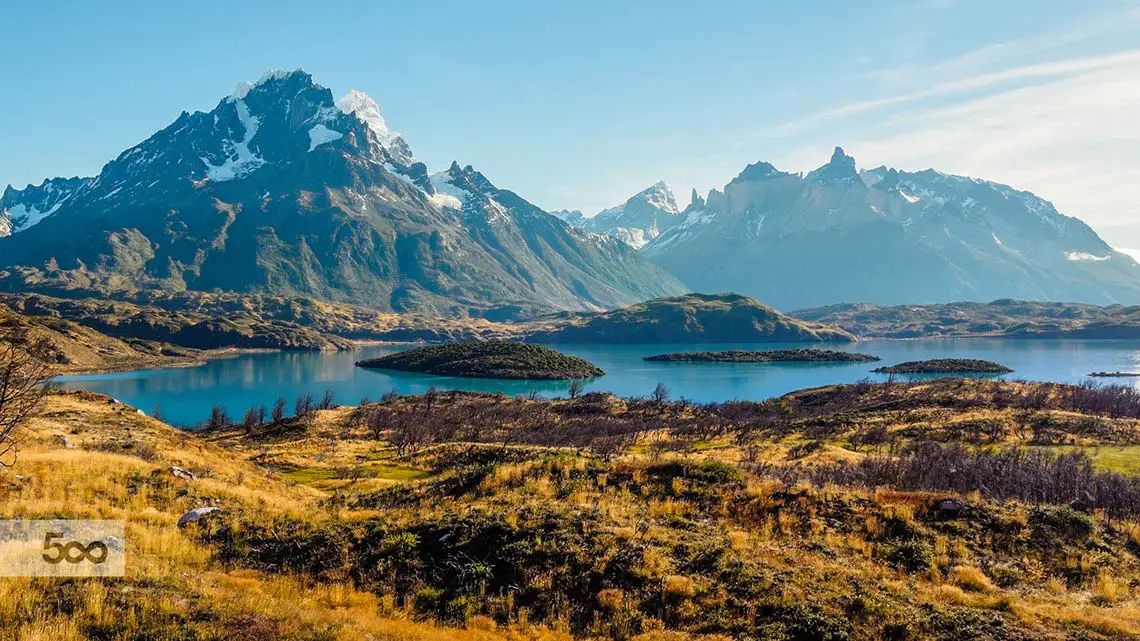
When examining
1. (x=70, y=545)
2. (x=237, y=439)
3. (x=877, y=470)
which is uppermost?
(x=70, y=545)

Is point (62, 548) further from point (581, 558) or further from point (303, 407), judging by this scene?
point (303, 407)

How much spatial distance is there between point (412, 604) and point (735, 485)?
16697 millimetres

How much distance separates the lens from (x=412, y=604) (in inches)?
731

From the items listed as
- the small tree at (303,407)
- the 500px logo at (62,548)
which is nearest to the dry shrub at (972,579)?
the 500px logo at (62,548)

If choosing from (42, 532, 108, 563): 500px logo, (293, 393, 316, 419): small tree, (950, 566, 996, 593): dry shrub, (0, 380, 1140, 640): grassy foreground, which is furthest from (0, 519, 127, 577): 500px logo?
(293, 393, 316, 419): small tree

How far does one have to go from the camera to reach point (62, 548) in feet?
60.8

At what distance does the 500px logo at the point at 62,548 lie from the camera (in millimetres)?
16938

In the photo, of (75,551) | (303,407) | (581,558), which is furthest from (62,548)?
(303,407)

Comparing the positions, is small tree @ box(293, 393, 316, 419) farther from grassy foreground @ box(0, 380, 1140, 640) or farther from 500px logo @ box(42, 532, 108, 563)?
500px logo @ box(42, 532, 108, 563)

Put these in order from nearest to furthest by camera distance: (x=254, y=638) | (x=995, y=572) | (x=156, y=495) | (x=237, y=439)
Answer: (x=254, y=638)
(x=995, y=572)
(x=156, y=495)
(x=237, y=439)

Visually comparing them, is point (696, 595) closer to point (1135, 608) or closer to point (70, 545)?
point (1135, 608)

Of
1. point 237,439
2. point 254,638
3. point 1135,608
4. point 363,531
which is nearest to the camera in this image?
point 254,638

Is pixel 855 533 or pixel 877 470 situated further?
pixel 877 470

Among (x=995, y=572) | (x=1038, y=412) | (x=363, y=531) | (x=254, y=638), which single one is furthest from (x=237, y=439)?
(x=1038, y=412)
